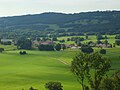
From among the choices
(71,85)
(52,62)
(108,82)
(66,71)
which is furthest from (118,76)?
(52,62)

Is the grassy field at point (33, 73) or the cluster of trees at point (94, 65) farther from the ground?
the cluster of trees at point (94, 65)

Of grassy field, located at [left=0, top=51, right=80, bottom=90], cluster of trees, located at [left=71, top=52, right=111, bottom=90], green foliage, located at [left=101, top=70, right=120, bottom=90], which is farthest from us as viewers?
grassy field, located at [left=0, top=51, right=80, bottom=90]

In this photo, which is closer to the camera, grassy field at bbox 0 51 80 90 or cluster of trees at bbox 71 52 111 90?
cluster of trees at bbox 71 52 111 90

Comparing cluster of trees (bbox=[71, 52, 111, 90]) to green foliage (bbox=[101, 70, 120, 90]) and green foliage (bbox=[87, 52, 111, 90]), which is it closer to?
green foliage (bbox=[87, 52, 111, 90])

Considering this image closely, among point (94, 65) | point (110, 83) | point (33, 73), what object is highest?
point (94, 65)

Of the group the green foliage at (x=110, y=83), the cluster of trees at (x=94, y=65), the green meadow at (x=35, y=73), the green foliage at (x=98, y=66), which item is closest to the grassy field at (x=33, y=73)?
the green meadow at (x=35, y=73)

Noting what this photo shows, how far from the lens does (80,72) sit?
82938mm

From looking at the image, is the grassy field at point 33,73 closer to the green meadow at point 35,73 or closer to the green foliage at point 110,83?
the green meadow at point 35,73

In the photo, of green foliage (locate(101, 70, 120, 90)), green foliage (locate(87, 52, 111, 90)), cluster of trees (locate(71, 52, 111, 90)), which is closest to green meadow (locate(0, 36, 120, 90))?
cluster of trees (locate(71, 52, 111, 90))

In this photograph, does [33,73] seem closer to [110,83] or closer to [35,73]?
[35,73]

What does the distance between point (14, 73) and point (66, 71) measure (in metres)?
23.1

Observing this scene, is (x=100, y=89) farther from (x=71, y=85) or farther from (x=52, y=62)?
(x=52, y=62)

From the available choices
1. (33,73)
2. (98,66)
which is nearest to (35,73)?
(33,73)

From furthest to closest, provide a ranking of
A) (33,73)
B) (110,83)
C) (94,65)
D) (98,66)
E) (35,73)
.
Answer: (33,73) < (35,73) < (110,83) < (94,65) < (98,66)
